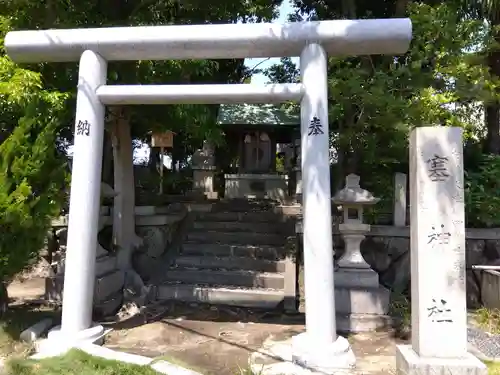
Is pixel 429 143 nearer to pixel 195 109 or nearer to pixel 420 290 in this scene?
pixel 420 290

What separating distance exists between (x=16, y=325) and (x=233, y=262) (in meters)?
4.23

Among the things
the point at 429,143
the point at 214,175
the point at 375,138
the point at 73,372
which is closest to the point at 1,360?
the point at 73,372

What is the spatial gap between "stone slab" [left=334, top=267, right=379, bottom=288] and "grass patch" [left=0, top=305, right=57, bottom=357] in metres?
4.45

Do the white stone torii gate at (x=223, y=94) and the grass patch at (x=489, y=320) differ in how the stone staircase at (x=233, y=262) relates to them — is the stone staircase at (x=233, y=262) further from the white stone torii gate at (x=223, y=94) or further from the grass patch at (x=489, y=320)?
the grass patch at (x=489, y=320)

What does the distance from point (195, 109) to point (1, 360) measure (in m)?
4.49

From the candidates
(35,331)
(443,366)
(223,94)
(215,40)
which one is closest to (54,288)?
(35,331)

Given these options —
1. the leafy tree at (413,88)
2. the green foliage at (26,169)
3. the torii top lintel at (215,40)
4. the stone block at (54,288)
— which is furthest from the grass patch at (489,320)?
the stone block at (54,288)

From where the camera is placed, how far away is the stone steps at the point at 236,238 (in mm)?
9461

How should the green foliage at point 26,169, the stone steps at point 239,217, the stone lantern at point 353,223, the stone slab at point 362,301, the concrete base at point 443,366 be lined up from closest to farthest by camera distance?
the concrete base at point 443,366 → the green foliage at point 26,169 → the stone slab at point 362,301 → the stone lantern at point 353,223 → the stone steps at point 239,217

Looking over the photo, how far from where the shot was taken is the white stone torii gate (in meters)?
4.69

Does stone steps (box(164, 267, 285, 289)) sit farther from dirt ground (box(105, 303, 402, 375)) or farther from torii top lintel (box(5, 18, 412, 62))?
torii top lintel (box(5, 18, 412, 62))

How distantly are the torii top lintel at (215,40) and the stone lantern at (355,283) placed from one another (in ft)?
8.64

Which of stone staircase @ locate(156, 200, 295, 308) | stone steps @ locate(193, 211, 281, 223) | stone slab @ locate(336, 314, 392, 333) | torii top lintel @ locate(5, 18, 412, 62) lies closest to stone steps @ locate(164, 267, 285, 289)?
stone staircase @ locate(156, 200, 295, 308)

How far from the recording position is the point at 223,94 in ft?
16.6
